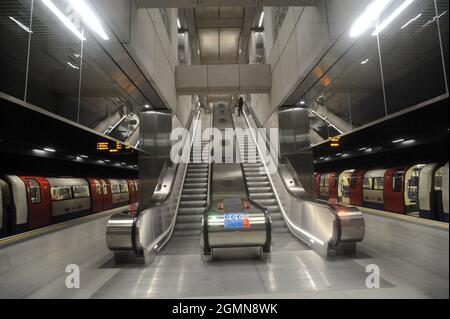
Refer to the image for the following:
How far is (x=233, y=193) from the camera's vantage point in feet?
24.4

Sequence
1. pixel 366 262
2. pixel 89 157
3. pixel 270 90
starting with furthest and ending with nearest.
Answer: pixel 89 157 < pixel 270 90 < pixel 366 262

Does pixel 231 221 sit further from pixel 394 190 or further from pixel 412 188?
pixel 394 190

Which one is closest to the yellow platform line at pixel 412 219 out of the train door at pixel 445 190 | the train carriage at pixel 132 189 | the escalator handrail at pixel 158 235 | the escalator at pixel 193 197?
the train door at pixel 445 190

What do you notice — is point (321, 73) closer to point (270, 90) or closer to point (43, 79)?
point (270, 90)

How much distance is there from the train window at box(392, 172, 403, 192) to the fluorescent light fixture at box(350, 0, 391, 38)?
18.3 feet

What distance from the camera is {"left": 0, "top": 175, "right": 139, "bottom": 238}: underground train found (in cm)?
630

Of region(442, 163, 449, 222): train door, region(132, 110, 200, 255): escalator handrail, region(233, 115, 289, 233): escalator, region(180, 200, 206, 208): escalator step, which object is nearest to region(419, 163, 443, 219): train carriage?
region(442, 163, 449, 222): train door

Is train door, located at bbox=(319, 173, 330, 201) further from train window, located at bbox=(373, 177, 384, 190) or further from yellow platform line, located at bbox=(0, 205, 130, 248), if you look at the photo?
yellow platform line, located at bbox=(0, 205, 130, 248)

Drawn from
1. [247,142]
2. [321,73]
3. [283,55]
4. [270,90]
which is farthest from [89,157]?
[321,73]

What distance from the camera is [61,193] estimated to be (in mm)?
8273

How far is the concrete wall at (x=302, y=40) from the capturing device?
4537 millimetres

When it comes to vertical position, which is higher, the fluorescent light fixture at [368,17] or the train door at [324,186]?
the fluorescent light fixture at [368,17]

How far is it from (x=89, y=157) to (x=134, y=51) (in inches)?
288

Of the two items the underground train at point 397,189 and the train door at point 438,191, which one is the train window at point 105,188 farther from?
the train door at point 438,191
